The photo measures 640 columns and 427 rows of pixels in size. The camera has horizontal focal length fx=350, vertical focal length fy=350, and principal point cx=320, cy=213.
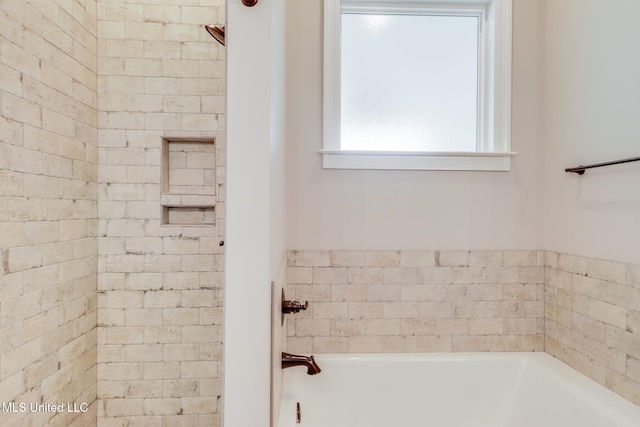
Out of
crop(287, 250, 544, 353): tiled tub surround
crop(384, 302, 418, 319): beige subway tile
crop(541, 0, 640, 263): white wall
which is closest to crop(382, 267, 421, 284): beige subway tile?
crop(287, 250, 544, 353): tiled tub surround

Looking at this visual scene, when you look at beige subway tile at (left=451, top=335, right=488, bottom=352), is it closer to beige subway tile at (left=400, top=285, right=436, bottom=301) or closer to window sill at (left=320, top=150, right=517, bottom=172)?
beige subway tile at (left=400, top=285, right=436, bottom=301)

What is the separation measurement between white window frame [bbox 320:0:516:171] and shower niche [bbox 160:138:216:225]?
742mm

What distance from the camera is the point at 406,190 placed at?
1.89 meters

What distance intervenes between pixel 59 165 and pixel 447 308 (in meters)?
2.13

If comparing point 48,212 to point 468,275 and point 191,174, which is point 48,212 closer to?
point 191,174

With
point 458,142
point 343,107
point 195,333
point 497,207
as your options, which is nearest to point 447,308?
point 497,207

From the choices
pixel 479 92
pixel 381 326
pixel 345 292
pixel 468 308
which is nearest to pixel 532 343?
pixel 468 308

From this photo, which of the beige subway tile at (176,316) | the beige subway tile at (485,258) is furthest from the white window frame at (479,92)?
the beige subway tile at (176,316)

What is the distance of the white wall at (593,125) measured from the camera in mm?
1396

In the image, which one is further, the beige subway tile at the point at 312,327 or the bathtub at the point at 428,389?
the beige subway tile at the point at 312,327

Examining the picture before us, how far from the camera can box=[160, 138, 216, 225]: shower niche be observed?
2113mm

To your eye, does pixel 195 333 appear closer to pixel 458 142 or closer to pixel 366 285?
pixel 366 285

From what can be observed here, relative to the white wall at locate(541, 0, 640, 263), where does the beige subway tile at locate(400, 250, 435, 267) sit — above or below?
below

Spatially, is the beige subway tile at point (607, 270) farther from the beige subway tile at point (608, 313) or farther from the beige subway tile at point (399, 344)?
the beige subway tile at point (399, 344)
